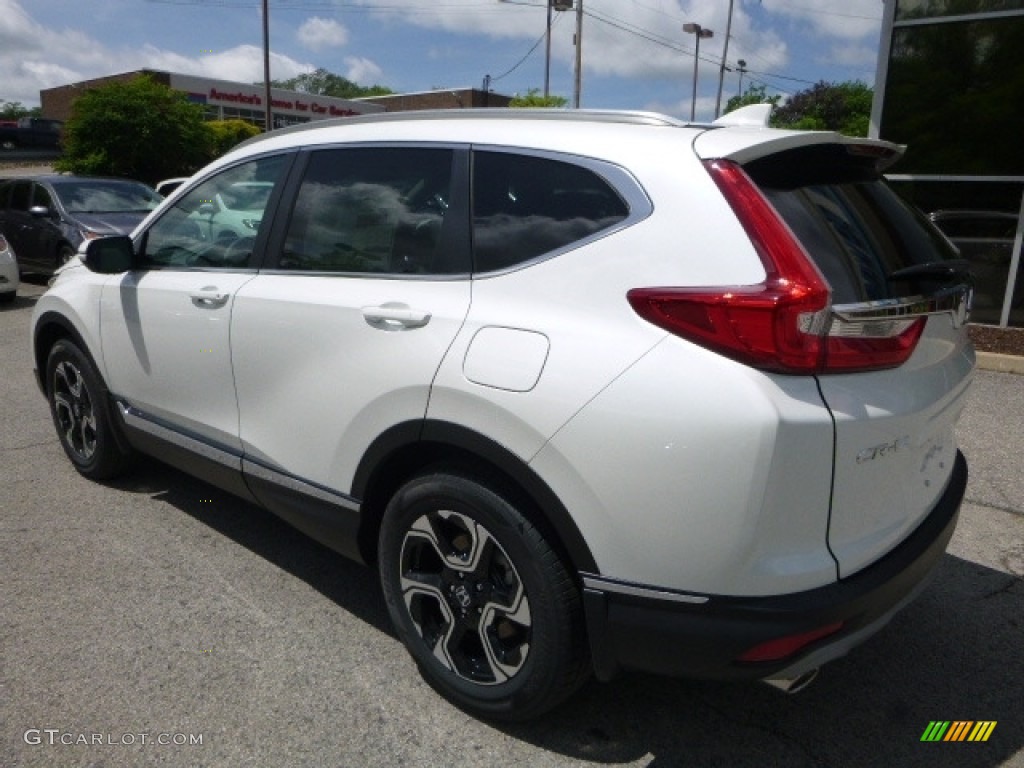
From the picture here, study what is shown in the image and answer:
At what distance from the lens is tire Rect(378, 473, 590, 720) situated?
2285mm

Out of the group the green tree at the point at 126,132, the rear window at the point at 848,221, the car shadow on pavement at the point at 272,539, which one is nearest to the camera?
the rear window at the point at 848,221

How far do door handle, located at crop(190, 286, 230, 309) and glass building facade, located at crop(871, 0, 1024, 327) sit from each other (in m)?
8.51

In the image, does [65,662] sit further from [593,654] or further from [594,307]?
[594,307]

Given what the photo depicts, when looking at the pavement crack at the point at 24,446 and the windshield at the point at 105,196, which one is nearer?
the pavement crack at the point at 24,446

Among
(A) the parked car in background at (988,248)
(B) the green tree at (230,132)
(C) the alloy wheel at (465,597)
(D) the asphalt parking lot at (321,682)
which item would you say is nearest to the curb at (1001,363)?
(A) the parked car in background at (988,248)

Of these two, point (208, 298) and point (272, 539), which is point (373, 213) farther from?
point (272, 539)

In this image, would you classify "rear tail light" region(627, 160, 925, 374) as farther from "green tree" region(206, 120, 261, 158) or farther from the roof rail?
"green tree" region(206, 120, 261, 158)

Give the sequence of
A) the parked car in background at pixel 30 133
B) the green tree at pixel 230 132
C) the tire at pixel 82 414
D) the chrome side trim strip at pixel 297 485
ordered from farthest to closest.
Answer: the parked car in background at pixel 30 133 < the green tree at pixel 230 132 < the tire at pixel 82 414 < the chrome side trim strip at pixel 297 485

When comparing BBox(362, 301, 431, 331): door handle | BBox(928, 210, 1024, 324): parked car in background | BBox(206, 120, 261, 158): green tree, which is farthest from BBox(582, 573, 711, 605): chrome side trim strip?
BBox(206, 120, 261, 158): green tree

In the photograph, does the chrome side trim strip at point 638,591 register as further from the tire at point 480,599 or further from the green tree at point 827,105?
the green tree at point 827,105

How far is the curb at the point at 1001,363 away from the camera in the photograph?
736 cm

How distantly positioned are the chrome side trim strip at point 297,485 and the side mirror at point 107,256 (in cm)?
118

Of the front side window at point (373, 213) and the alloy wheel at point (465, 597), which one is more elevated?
the front side window at point (373, 213)

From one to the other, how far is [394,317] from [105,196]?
36.3 ft
